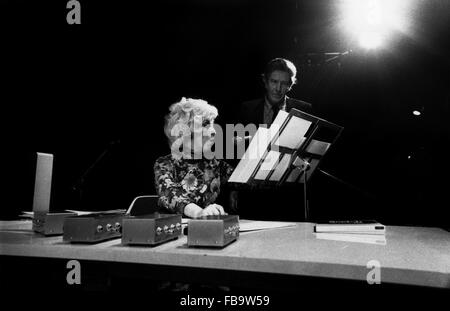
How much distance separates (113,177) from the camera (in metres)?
4.77

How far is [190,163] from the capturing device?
2037 millimetres

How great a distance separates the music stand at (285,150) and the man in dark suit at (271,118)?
0.69m

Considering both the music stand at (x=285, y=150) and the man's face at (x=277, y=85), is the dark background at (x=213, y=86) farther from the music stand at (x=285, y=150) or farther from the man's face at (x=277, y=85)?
the music stand at (x=285, y=150)

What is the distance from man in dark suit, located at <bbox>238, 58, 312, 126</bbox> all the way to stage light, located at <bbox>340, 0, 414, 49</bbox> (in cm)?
131

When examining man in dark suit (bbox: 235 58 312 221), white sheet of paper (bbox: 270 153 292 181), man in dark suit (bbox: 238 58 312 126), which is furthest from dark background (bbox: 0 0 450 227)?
white sheet of paper (bbox: 270 153 292 181)

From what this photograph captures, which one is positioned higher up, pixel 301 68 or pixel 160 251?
pixel 301 68

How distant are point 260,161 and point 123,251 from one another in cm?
92

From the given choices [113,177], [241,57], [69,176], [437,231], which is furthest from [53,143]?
[437,231]

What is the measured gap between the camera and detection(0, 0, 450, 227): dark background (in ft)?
11.9

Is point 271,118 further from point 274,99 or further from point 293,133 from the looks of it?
point 293,133

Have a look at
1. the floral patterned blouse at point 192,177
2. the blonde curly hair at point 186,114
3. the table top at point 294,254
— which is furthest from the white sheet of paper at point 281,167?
the table top at point 294,254

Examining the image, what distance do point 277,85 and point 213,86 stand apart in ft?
5.64

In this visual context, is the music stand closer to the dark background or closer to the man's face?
the man's face
